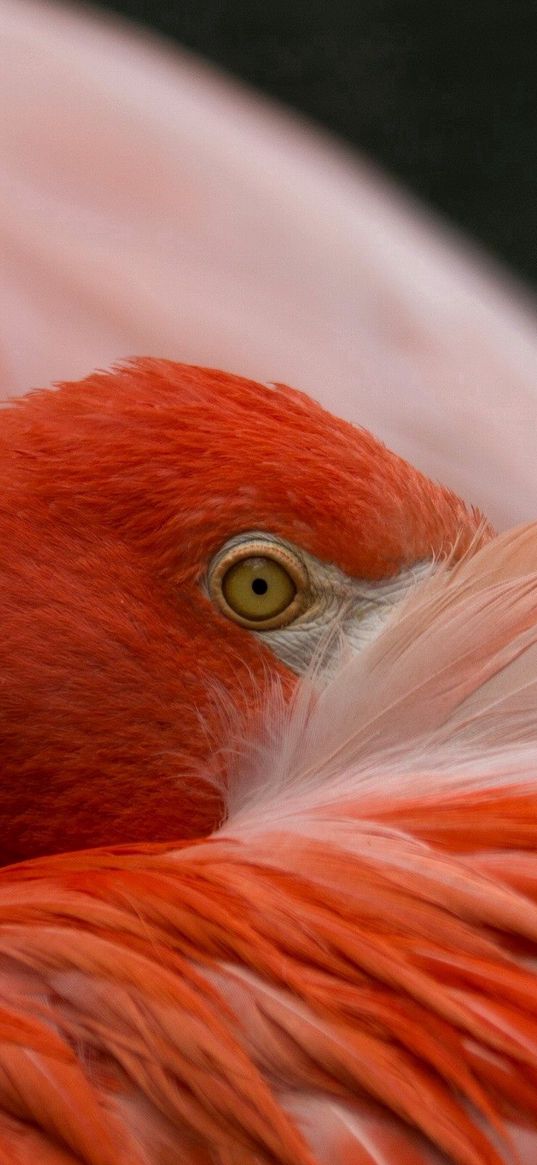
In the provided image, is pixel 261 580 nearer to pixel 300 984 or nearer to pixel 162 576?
pixel 162 576

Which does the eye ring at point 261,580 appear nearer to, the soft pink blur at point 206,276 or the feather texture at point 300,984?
the feather texture at point 300,984

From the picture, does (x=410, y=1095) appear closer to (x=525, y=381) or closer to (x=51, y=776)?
(x=51, y=776)

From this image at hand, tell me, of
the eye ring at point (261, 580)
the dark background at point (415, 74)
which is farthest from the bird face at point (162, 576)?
the dark background at point (415, 74)

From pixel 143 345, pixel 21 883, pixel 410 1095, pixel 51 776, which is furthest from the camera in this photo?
pixel 143 345

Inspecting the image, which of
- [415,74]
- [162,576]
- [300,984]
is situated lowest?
[300,984]

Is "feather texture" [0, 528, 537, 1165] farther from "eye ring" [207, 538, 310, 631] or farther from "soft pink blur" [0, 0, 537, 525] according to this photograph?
"soft pink blur" [0, 0, 537, 525]

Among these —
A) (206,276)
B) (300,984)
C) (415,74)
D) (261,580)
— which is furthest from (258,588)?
(415,74)

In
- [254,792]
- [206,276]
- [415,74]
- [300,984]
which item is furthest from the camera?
[415,74]

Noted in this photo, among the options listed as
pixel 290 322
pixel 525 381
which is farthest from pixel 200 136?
pixel 525 381
